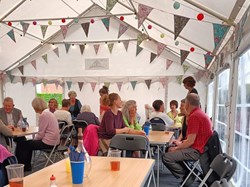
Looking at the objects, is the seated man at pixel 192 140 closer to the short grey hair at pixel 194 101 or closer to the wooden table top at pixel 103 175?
the short grey hair at pixel 194 101

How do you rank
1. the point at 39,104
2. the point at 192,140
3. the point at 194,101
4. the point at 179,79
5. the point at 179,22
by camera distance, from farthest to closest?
the point at 179,79
the point at 39,104
the point at 179,22
the point at 194,101
the point at 192,140

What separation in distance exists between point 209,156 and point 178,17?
1.80m

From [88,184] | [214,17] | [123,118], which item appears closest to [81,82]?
[123,118]

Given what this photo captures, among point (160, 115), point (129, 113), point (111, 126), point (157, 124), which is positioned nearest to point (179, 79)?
point (160, 115)

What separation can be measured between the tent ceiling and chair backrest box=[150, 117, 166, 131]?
150cm

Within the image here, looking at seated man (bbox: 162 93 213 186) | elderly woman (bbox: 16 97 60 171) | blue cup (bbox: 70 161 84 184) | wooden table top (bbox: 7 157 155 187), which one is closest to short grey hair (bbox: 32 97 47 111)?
elderly woman (bbox: 16 97 60 171)

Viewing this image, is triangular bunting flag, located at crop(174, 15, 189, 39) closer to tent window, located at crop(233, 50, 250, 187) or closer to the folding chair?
tent window, located at crop(233, 50, 250, 187)

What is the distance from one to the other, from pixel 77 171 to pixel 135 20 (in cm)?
599

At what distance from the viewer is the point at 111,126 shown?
341cm

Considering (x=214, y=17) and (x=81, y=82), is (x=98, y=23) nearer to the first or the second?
(x=81, y=82)

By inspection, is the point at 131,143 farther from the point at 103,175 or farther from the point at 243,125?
the point at 243,125

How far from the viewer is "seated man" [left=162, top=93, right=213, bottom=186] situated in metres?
3.12

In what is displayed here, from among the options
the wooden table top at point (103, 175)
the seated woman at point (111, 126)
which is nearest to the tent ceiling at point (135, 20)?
the seated woman at point (111, 126)

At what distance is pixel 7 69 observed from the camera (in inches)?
320
